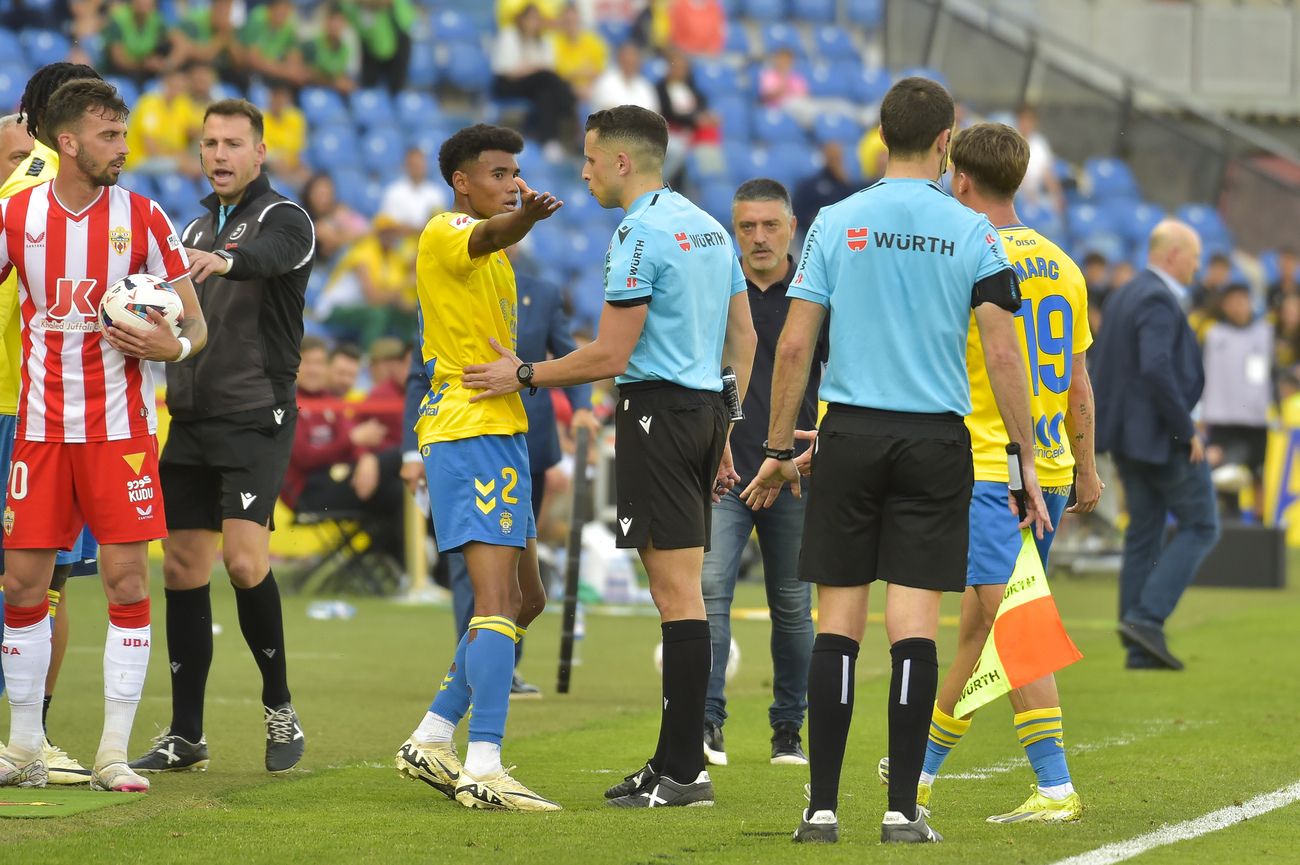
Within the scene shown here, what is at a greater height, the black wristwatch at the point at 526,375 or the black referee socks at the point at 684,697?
the black wristwatch at the point at 526,375

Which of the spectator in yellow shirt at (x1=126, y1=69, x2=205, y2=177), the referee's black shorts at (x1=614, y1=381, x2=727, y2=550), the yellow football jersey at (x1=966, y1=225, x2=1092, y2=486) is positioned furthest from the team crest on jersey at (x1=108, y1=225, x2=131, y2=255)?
the spectator in yellow shirt at (x1=126, y1=69, x2=205, y2=177)

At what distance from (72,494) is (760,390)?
2848 millimetres

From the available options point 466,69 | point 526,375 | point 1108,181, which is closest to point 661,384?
point 526,375

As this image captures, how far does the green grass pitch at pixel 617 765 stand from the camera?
17.7 feet

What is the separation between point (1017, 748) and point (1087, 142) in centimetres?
1958

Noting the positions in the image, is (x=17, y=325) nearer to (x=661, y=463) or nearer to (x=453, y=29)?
(x=661, y=463)

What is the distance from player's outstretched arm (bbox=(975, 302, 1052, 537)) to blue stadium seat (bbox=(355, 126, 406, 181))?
16.6m

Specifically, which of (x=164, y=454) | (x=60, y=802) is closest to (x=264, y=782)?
(x=60, y=802)

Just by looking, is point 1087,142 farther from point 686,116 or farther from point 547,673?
point 547,673

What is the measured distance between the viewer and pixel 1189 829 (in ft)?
19.0

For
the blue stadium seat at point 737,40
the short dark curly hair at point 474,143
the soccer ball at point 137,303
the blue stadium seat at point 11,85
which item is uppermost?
the blue stadium seat at point 737,40

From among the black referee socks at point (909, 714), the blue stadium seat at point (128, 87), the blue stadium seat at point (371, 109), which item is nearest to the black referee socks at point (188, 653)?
the black referee socks at point (909, 714)

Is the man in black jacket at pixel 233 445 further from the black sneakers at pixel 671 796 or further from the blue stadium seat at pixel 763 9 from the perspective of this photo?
the blue stadium seat at pixel 763 9

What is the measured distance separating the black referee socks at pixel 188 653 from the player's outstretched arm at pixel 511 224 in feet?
6.01
